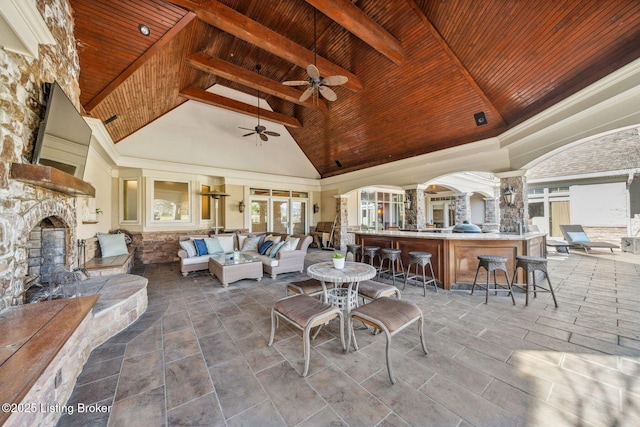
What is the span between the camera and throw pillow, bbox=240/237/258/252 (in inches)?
268

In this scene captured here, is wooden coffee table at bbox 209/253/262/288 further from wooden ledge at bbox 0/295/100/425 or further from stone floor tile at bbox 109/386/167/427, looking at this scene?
stone floor tile at bbox 109/386/167/427

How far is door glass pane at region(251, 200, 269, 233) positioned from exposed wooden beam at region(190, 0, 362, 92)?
5766 millimetres

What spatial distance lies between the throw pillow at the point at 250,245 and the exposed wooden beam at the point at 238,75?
397 centimetres

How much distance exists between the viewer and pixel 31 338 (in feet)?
5.58

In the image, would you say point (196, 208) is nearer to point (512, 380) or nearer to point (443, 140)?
point (443, 140)

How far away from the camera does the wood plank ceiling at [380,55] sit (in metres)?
3.19

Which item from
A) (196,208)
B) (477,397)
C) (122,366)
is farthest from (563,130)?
(196,208)

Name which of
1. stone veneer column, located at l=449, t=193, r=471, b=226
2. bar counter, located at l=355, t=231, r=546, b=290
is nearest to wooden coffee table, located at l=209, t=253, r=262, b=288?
bar counter, located at l=355, t=231, r=546, b=290

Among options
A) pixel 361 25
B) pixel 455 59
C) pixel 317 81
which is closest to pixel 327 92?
pixel 317 81

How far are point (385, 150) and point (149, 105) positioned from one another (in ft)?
21.9

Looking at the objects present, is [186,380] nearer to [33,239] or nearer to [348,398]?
[348,398]

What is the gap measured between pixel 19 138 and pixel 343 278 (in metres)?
3.54

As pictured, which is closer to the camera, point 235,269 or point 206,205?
point 235,269

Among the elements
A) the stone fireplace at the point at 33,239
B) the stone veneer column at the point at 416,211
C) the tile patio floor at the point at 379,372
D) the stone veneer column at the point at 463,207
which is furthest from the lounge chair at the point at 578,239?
the stone fireplace at the point at 33,239
